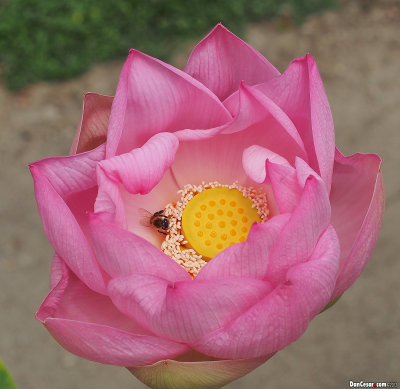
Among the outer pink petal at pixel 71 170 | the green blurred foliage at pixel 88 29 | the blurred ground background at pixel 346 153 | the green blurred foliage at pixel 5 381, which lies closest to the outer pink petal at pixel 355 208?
the outer pink petal at pixel 71 170

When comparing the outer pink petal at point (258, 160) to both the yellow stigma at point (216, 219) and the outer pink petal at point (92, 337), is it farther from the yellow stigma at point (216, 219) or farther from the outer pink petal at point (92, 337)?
the outer pink petal at point (92, 337)

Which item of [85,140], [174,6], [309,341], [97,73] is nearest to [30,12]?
[97,73]

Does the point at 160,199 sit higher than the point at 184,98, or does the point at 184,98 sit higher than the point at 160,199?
the point at 184,98

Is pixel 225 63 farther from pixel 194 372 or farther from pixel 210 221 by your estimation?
pixel 194 372

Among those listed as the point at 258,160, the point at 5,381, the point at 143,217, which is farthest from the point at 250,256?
the point at 5,381

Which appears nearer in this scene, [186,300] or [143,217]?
[186,300]

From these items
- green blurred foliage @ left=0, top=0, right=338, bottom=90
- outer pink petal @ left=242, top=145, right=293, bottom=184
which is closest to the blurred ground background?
green blurred foliage @ left=0, top=0, right=338, bottom=90

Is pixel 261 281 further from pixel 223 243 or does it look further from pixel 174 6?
pixel 174 6
